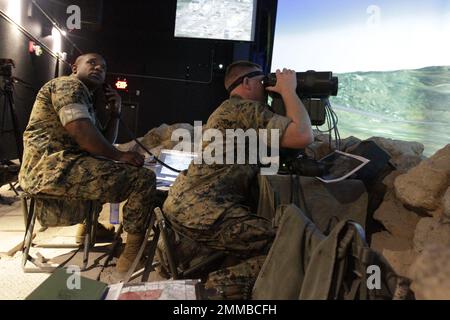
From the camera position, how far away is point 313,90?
1664mm

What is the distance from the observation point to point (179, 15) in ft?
18.4

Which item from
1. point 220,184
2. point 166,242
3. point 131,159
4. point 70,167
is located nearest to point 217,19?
point 131,159

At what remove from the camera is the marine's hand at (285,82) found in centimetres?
160

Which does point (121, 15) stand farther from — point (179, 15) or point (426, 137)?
point (426, 137)

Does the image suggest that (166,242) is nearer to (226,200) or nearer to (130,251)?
(226,200)

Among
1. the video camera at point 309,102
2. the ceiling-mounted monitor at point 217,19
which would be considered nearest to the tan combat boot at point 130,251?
the video camera at point 309,102

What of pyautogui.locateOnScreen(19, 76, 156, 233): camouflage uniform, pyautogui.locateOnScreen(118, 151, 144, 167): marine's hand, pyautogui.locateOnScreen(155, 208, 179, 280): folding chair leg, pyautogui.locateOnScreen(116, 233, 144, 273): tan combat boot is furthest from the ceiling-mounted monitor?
pyautogui.locateOnScreen(155, 208, 179, 280): folding chair leg

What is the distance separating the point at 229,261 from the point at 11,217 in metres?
2.23

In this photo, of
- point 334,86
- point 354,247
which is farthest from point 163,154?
point 354,247

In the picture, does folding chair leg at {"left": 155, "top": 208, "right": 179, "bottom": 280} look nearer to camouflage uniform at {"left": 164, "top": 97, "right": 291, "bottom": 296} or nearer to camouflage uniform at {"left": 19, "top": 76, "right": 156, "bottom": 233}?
camouflage uniform at {"left": 164, "top": 97, "right": 291, "bottom": 296}

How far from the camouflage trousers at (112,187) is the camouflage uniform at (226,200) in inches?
14.1

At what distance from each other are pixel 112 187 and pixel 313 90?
3.62 feet

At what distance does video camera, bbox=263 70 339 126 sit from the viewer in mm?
1651

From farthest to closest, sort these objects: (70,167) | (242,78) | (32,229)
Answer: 1. (32,229)
2. (70,167)
3. (242,78)
